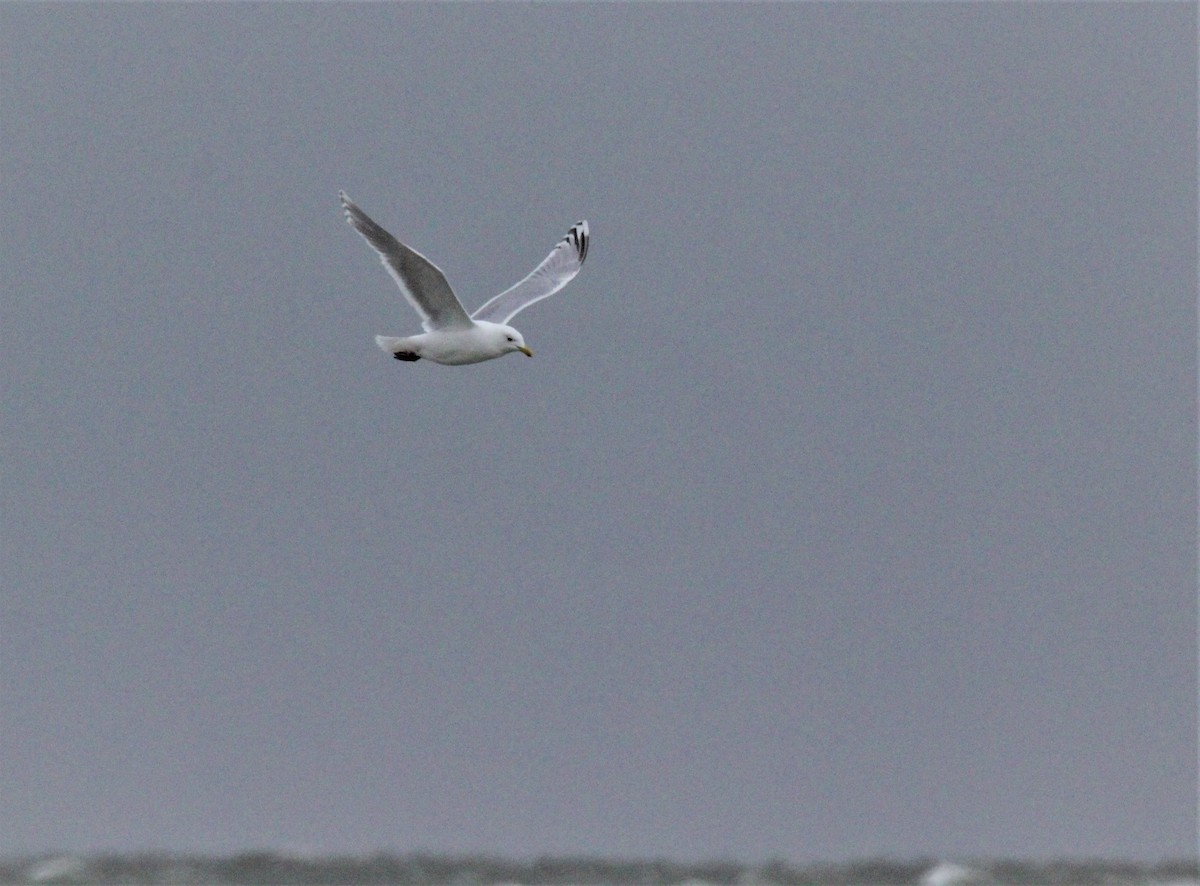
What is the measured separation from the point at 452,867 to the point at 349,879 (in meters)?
0.51

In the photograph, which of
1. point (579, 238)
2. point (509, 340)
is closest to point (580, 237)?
point (579, 238)

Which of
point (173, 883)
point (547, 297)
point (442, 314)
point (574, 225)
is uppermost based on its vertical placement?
point (574, 225)

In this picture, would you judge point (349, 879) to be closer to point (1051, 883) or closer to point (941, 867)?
point (941, 867)

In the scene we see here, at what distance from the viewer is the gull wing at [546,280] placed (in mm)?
11695

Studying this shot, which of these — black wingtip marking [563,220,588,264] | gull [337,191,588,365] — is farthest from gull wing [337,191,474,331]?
black wingtip marking [563,220,588,264]

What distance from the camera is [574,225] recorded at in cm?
1284

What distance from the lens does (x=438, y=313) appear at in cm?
1042

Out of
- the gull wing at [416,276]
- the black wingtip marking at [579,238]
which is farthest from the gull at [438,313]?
the black wingtip marking at [579,238]

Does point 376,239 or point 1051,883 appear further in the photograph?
point 376,239

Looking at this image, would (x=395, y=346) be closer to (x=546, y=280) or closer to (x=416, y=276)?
(x=416, y=276)

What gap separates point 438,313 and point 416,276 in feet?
1.41

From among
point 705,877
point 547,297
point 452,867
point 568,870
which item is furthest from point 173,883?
point 547,297

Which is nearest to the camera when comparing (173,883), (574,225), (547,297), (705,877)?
(173,883)

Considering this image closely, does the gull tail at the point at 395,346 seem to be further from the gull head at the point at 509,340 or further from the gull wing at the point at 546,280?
the gull wing at the point at 546,280
